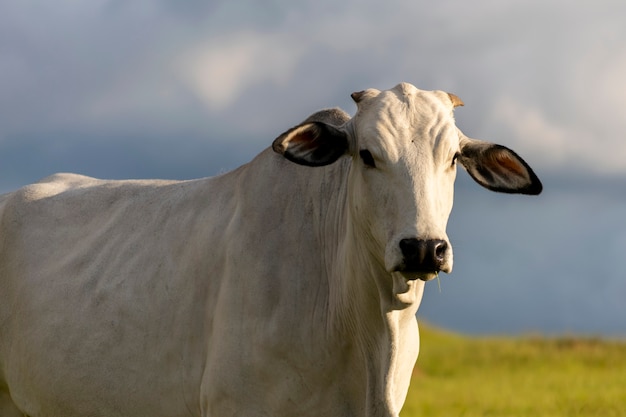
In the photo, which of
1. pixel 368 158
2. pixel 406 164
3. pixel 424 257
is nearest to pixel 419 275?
pixel 424 257

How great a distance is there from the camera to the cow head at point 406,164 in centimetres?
545

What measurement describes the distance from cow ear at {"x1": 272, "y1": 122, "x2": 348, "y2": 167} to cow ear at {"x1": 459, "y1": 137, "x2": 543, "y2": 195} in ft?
2.39

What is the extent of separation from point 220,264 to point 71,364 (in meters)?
1.65

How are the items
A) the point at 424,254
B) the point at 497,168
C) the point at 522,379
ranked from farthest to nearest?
the point at 522,379
the point at 497,168
the point at 424,254

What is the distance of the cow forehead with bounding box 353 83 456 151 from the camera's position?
5.87 metres

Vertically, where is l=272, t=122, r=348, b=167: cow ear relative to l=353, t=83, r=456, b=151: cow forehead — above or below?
below

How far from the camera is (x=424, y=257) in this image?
5316 mm

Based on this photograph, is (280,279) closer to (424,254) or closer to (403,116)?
(403,116)

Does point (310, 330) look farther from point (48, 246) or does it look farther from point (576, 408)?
point (576, 408)

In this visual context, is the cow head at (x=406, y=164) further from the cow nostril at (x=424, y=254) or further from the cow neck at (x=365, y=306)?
the cow neck at (x=365, y=306)

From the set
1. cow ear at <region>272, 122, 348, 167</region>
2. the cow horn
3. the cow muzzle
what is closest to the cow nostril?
the cow muzzle

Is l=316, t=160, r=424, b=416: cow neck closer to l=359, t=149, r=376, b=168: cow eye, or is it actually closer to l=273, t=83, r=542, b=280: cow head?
l=273, t=83, r=542, b=280: cow head

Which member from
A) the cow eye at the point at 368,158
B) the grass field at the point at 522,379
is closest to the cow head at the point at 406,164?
the cow eye at the point at 368,158

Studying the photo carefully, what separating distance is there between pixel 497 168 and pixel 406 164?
900 millimetres
